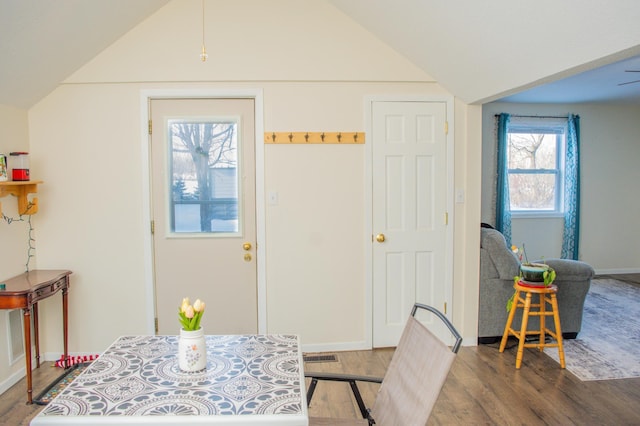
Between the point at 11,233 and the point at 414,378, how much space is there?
116 inches

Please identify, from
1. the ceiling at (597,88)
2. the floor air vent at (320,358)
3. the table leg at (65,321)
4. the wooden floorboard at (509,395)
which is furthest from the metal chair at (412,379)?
the ceiling at (597,88)

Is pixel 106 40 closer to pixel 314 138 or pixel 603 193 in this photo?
pixel 314 138

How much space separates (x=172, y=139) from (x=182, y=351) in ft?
6.98

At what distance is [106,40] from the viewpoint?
3203mm

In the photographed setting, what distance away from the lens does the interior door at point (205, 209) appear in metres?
3.40

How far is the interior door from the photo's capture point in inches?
134

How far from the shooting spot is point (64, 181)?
3359 mm

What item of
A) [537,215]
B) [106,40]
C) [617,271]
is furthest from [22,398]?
[617,271]

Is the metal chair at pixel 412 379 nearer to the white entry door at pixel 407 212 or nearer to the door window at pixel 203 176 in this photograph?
the white entry door at pixel 407 212

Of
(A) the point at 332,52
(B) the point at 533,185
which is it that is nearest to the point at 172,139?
(A) the point at 332,52

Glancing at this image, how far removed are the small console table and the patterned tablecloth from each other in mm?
1196

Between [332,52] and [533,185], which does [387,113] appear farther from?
[533,185]

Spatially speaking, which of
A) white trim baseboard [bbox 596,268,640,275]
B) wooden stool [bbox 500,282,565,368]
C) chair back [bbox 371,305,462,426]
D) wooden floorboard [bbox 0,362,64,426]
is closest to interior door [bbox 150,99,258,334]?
wooden floorboard [bbox 0,362,64,426]

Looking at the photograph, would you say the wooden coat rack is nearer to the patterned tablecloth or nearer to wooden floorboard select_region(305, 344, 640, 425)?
wooden floorboard select_region(305, 344, 640, 425)
